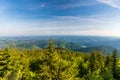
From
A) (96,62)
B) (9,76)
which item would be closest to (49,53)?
(9,76)

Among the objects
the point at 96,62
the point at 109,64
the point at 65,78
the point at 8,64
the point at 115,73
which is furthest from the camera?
the point at 109,64

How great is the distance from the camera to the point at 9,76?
5.94 m

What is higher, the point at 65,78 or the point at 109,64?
the point at 65,78

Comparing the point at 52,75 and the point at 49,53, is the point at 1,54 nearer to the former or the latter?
→ the point at 49,53

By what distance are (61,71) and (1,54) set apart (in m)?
19.3

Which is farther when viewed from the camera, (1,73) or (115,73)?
(115,73)

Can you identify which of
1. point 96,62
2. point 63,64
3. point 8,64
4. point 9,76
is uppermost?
point 9,76

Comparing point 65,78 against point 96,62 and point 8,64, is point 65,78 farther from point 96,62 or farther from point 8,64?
point 96,62

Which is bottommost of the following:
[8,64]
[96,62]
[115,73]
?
[115,73]

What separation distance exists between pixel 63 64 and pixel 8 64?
1870cm

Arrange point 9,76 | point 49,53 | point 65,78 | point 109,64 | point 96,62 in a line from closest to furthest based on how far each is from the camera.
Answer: point 9,76
point 65,78
point 49,53
point 96,62
point 109,64

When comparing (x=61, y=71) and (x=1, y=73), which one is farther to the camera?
(x=1, y=73)

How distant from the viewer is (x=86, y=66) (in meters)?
70.8

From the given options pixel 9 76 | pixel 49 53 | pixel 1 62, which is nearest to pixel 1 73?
pixel 1 62
